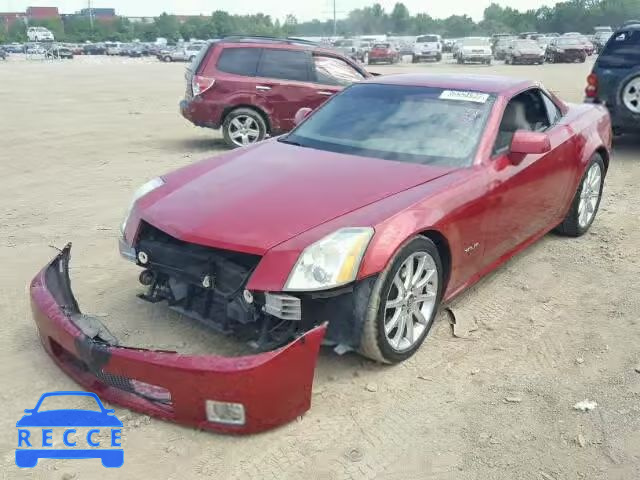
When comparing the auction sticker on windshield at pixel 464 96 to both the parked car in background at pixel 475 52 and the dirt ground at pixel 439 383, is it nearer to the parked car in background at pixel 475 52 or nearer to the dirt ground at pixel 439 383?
the dirt ground at pixel 439 383

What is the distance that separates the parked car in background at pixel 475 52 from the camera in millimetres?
37906

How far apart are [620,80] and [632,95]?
0.27 meters

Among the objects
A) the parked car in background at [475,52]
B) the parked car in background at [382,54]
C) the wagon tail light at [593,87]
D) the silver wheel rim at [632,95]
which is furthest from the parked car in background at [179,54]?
the silver wheel rim at [632,95]

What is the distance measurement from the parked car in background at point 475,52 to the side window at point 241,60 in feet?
100

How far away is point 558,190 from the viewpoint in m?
4.96

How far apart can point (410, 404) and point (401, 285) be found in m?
0.61

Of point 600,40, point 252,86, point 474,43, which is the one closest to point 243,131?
point 252,86

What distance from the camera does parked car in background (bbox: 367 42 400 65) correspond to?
4262 cm

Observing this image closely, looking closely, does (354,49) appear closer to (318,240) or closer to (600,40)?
(600,40)

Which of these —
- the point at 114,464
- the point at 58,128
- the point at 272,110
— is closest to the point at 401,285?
the point at 114,464

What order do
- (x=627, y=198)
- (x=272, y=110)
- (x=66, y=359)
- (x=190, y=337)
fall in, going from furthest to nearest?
1. (x=272, y=110)
2. (x=627, y=198)
3. (x=190, y=337)
4. (x=66, y=359)

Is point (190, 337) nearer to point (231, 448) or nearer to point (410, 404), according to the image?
point (231, 448)

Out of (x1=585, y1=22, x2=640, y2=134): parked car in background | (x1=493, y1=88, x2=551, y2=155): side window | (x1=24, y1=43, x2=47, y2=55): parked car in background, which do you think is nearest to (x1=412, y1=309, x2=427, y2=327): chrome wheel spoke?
(x1=493, y1=88, x2=551, y2=155): side window

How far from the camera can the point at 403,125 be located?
172 inches
